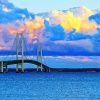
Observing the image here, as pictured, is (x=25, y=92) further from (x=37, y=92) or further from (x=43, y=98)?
(x=43, y=98)

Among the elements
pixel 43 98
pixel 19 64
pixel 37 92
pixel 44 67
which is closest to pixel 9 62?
pixel 19 64

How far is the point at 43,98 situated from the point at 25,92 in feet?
35.1

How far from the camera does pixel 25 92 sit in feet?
297

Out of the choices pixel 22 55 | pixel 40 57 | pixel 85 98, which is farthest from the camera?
pixel 40 57

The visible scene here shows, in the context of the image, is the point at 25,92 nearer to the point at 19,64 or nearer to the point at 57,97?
the point at 57,97

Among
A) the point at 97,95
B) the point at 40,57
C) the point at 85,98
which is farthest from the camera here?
the point at 40,57

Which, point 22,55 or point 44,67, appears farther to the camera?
point 44,67

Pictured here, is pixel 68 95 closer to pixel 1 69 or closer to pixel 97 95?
pixel 97 95

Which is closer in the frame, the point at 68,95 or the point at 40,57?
the point at 68,95

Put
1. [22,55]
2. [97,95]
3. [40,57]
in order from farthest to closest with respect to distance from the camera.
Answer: [40,57]
[22,55]
[97,95]

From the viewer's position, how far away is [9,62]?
570ft

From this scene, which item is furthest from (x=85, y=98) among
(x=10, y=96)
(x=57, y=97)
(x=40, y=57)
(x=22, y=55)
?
(x=40, y=57)

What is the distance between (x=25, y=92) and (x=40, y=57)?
94.1 meters

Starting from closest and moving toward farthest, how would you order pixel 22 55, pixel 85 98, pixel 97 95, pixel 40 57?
pixel 85 98 < pixel 97 95 < pixel 22 55 < pixel 40 57
